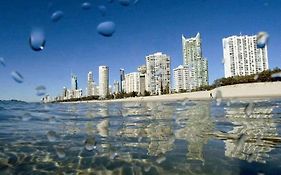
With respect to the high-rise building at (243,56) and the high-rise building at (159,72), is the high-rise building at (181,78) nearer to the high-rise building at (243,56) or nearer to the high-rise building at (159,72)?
the high-rise building at (159,72)

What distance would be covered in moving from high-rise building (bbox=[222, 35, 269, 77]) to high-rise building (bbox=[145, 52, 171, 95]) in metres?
21.5

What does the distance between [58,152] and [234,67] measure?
71.2 metres

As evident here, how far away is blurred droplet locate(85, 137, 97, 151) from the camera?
5700mm

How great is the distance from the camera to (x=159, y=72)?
102 m

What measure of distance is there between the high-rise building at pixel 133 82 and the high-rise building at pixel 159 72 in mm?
25167

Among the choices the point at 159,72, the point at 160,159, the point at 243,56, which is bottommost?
the point at 160,159

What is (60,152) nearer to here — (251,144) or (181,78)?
(251,144)

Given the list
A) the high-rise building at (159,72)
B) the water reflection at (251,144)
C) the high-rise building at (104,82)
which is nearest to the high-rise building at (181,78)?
the high-rise building at (159,72)

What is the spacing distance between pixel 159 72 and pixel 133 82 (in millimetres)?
45281

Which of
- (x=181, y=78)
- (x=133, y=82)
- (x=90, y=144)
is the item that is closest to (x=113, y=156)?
(x=90, y=144)

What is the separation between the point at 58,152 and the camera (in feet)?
17.8

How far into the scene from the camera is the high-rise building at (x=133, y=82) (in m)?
142

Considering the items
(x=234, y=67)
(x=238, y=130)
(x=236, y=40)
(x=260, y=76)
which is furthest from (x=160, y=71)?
(x=238, y=130)

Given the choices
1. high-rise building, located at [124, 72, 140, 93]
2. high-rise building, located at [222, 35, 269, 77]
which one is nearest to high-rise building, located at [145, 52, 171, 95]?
high-rise building, located at [222, 35, 269, 77]
